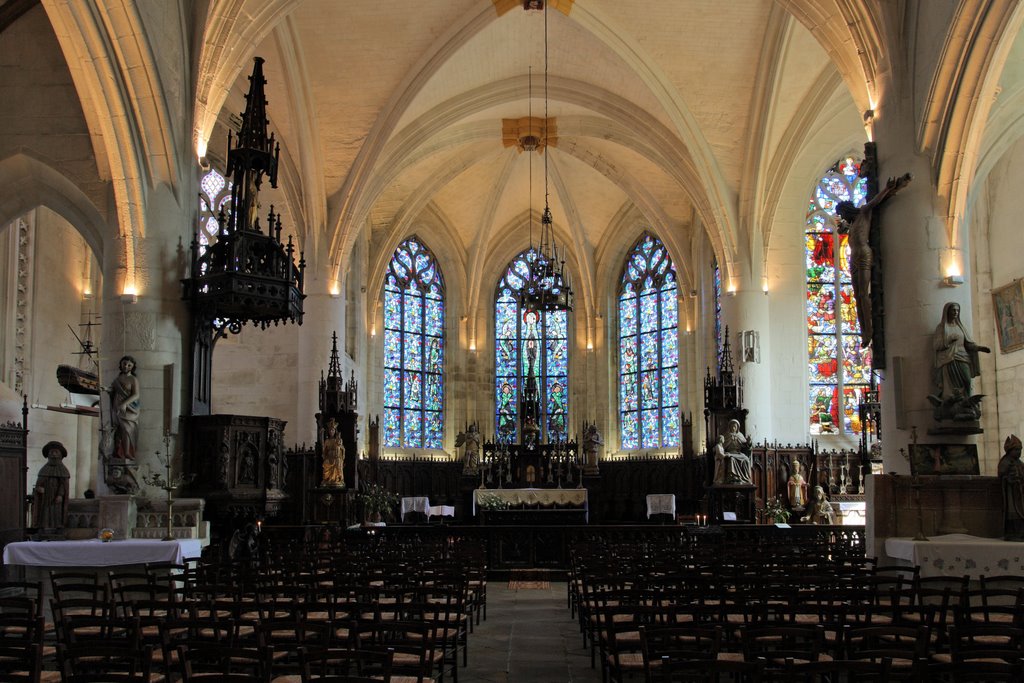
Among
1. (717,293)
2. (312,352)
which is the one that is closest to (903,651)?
(312,352)

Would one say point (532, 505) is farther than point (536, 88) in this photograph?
No

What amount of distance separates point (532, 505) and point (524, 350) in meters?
11.6

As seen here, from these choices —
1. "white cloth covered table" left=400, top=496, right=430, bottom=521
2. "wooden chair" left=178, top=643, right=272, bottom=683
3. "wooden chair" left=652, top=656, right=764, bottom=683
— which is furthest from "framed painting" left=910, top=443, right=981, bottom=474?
"white cloth covered table" left=400, top=496, right=430, bottom=521

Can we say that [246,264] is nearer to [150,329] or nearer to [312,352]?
[150,329]

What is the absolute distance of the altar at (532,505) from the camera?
84.7 feet

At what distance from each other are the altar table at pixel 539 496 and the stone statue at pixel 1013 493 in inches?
566

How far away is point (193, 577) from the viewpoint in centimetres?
1071

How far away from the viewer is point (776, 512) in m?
23.8

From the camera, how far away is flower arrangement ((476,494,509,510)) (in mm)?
25828

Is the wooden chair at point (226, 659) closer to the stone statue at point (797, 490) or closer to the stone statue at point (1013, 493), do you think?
the stone statue at point (1013, 493)

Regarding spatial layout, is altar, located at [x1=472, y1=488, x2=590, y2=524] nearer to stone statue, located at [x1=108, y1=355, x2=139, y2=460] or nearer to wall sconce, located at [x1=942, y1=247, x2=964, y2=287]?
stone statue, located at [x1=108, y1=355, x2=139, y2=460]

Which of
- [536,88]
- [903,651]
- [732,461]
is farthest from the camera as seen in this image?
[536,88]

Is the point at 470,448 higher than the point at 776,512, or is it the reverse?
A: the point at 470,448

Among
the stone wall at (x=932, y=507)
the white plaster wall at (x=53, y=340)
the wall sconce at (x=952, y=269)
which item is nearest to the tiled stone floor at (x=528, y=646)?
the stone wall at (x=932, y=507)
